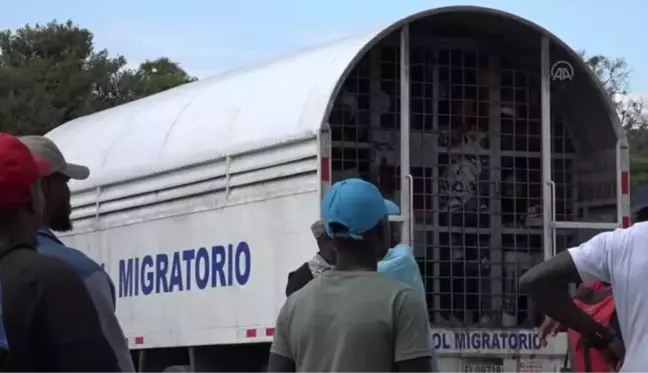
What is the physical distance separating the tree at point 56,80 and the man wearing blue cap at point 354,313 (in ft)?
83.4

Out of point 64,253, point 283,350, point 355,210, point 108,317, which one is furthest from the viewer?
point 283,350

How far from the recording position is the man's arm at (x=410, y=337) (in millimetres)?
4133

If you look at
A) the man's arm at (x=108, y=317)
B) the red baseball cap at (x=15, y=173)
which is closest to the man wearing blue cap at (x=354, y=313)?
the man's arm at (x=108, y=317)

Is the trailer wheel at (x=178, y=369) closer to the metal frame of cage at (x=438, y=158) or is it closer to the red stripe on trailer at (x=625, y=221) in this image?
the metal frame of cage at (x=438, y=158)

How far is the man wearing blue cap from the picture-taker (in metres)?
4.17

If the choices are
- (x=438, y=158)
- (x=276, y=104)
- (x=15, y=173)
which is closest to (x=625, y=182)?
(x=438, y=158)

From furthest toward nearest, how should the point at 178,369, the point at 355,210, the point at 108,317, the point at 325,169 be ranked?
the point at 178,369
the point at 325,169
the point at 355,210
the point at 108,317

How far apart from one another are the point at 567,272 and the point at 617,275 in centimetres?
14

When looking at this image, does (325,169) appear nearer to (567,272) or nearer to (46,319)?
(567,272)

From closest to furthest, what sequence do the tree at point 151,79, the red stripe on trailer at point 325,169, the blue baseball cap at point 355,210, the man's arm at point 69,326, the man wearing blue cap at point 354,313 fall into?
the man's arm at point 69,326 → the man wearing blue cap at point 354,313 → the blue baseball cap at point 355,210 → the red stripe on trailer at point 325,169 → the tree at point 151,79

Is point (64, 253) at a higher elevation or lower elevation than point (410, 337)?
higher

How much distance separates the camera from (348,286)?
429 cm

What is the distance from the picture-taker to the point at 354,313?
4.23m

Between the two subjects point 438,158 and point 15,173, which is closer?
point 15,173
